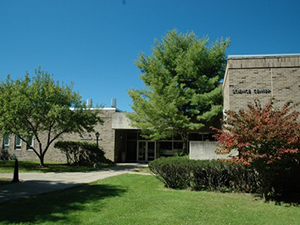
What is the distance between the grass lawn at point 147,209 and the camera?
6000 millimetres

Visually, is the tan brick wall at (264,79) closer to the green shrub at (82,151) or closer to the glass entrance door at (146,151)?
the green shrub at (82,151)

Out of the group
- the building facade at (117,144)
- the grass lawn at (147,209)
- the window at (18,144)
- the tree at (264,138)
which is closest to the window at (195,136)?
the building facade at (117,144)

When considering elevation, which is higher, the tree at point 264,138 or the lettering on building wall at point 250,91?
the lettering on building wall at point 250,91

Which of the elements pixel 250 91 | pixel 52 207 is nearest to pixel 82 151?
pixel 250 91

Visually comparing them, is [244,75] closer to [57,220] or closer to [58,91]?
[57,220]

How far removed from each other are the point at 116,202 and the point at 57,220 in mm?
2143

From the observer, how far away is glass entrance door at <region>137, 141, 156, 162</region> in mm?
27172

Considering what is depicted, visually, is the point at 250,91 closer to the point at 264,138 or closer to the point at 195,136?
the point at 264,138

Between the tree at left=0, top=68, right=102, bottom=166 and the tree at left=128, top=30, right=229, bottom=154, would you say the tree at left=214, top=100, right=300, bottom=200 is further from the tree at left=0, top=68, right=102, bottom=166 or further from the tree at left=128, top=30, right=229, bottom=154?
the tree at left=0, top=68, right=102, bottom=166

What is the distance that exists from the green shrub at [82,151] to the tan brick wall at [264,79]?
1531 cm

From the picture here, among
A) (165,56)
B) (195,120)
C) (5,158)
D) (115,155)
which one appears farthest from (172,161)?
(5,158)

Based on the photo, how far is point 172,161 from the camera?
33.2 feet

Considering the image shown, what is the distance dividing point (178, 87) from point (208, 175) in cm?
1072

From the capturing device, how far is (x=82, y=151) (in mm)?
23750
